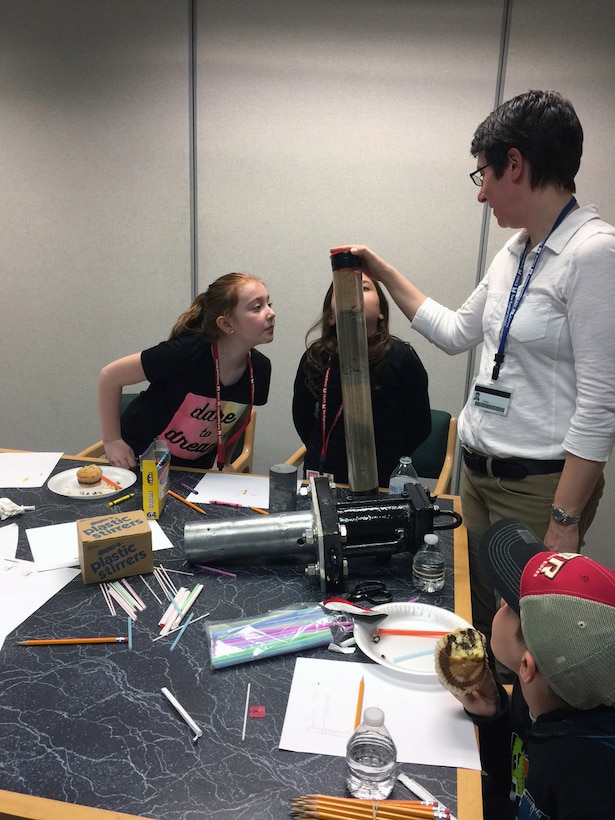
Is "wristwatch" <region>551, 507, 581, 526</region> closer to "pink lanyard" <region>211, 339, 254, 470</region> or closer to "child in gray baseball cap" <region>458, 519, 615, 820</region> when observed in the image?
"child in gray baseball cap" <region>458, 519, 615, 820</region>

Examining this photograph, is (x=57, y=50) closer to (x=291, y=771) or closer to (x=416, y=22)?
(x=416, y=22)

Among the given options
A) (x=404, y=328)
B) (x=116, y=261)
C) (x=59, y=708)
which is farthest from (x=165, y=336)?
(x=59, y=708)

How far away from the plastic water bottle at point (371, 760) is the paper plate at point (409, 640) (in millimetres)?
199

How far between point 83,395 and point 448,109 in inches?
100

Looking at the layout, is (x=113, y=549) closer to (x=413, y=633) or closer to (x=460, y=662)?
(x=413, y=633)

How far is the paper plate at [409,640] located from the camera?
1051 millimetres

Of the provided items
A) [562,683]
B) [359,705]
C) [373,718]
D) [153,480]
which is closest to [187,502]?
[153,480]

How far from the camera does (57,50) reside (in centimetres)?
309

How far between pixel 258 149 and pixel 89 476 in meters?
2.05

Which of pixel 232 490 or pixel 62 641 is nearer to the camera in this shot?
pixel 62 641

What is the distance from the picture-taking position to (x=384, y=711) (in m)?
0.96

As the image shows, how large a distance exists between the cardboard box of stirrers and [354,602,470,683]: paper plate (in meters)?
0.52

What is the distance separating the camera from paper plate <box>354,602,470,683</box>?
1051 mm

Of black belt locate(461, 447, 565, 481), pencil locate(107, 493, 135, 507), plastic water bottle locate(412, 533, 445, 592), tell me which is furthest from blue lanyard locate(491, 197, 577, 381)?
pencil locate(107, 493, 135, 507)
